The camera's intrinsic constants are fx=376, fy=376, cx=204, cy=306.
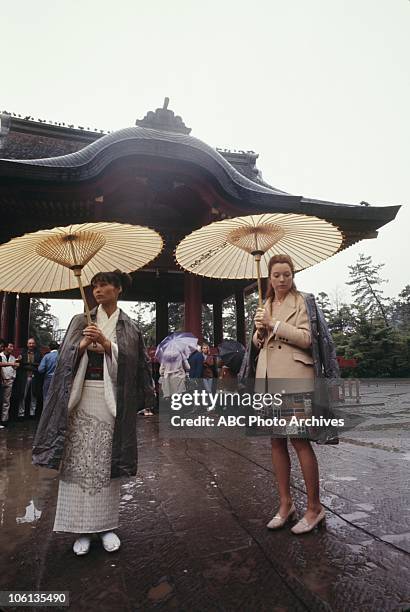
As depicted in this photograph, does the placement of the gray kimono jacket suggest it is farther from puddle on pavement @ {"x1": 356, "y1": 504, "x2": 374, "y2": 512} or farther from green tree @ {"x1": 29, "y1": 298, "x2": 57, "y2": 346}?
green tree @ {"x1": 29, "y1": 298, "x2": 57, "y2": 346}

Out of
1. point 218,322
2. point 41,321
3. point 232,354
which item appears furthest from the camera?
point 41,321

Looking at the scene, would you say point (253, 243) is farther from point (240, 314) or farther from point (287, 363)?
point (240, 314)

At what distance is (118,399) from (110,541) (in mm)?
767

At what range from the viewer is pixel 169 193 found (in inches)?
370

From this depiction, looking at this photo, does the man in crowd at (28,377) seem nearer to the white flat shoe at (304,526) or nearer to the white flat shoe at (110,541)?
the white flat shoe at (110,541)

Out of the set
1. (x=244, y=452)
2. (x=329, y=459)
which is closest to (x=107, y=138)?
(x=244, y=452)

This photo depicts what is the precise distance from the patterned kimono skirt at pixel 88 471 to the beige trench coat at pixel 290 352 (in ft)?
3.35

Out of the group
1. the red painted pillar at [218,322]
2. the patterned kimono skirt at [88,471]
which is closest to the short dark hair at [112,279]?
the patterned kimono skirt at [88,471]

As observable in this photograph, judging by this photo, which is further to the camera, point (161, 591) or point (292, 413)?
point (292, 413)

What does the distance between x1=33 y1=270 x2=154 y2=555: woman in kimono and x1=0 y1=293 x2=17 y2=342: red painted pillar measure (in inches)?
351

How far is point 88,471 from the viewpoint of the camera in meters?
2.19

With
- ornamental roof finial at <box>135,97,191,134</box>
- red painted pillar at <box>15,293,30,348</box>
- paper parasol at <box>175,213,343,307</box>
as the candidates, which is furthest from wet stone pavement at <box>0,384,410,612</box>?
ornamental roof finial at <box>135,97,191,134</box>

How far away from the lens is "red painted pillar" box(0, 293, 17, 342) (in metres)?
10.1

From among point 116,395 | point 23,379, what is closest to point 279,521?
point 116,395
